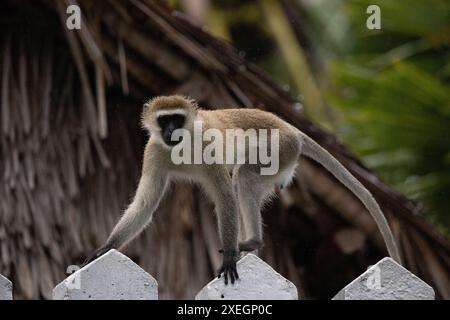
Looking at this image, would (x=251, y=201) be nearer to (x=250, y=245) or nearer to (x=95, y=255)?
(x=250, y=245)

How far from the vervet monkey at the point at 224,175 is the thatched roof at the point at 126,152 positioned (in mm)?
857

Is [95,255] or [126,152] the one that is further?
[126,152]

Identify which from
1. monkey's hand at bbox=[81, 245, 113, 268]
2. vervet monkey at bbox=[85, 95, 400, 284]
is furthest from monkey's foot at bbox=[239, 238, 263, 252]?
monkey's hand at bbox=[81, 245, 113, 268]

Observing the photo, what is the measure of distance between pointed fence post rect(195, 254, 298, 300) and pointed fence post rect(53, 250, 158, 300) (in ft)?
0.71

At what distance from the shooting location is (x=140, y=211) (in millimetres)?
5344

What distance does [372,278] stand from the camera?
3801 millimetres

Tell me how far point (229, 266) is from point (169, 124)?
1489 mm

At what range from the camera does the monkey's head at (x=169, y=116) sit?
18.0ft

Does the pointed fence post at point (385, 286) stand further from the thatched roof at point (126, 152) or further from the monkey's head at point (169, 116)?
the thatched roof at point (126, 152)

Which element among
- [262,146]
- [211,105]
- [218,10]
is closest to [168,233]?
[211,105]

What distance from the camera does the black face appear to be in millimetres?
5445

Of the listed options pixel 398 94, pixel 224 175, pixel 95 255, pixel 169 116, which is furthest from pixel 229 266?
pixel 398 94
